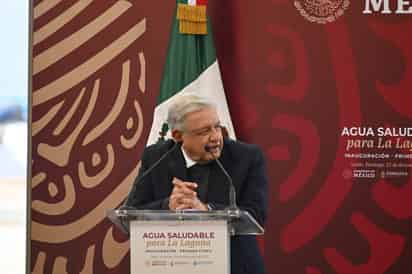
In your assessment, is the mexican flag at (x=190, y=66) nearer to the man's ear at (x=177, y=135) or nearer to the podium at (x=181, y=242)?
the man's ear at (x=177, y=135)

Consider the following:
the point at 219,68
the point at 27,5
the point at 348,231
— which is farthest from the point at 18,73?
the point at 348,231

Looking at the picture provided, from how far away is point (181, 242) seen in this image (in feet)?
7.93

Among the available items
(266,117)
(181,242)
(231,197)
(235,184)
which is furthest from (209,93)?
(181,242)

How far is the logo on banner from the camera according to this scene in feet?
13.7

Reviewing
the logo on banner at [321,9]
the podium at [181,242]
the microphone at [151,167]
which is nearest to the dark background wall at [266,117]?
the logo on banner at [321,9]

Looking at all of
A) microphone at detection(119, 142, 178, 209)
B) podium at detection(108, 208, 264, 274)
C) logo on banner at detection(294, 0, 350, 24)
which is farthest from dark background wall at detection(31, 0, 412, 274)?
podium at detection(108, 208, 264, 274)

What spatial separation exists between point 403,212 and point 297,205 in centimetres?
60

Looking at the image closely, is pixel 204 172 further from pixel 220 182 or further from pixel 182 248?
pixel 182 248

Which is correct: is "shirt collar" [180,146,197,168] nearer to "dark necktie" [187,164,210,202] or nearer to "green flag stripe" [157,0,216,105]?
"dark necktie" [187,164,210,202]

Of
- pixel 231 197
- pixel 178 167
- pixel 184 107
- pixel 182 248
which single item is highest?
pixel 184 107

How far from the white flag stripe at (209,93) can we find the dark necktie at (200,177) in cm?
115

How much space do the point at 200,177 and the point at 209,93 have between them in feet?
4.07

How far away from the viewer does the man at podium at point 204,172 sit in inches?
109

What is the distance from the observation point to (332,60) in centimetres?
416
